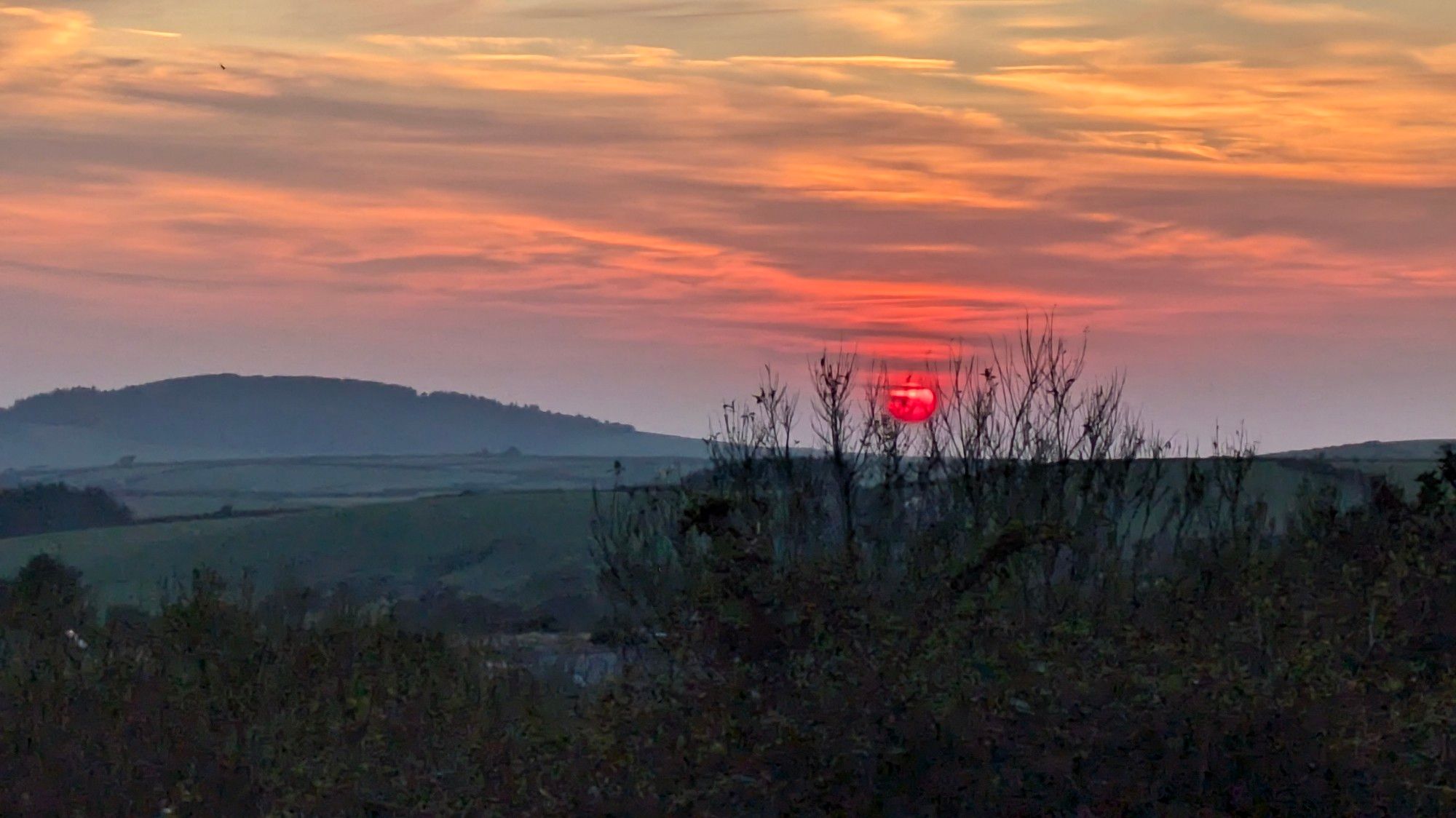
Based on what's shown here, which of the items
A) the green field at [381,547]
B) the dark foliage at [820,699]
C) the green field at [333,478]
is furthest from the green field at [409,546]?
the green field at [333,478]

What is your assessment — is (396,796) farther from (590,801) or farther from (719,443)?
(719,443)

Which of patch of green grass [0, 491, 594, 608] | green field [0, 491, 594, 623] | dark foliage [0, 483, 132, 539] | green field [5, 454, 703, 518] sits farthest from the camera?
green field [5, 454, 703, 518]

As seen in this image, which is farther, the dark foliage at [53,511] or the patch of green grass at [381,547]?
the dark foliage at [53,511]

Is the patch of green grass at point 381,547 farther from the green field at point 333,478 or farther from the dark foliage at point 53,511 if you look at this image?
the green field at point 333,478

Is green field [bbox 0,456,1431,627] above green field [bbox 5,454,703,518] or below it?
below

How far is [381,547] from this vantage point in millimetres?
53094

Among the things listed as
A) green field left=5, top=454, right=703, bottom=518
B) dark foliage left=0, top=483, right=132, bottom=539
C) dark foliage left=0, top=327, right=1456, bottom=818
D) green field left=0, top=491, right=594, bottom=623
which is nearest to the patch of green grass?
green field left=0, top=491, right=594, bottom=623

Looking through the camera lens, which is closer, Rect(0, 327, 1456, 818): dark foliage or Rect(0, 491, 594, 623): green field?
Rect(0, 327, 1456, 818): dark foliage

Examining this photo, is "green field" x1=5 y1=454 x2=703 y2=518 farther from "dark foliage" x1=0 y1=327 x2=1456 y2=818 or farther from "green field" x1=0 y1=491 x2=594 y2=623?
"dark foliage" x1=0 y1=327 x2=1456 y2=818

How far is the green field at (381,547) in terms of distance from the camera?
45562 mm

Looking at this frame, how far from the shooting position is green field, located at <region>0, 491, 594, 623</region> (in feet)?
149

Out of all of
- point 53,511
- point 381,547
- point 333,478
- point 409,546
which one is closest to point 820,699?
point 409,546

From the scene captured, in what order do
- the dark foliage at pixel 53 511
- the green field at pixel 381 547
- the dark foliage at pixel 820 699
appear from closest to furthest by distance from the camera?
the dark foliage at pixel 820 699 < the green field at pixel 381 547 < the dark foliage at pixel 53 511

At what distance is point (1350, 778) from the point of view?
7.37 m
